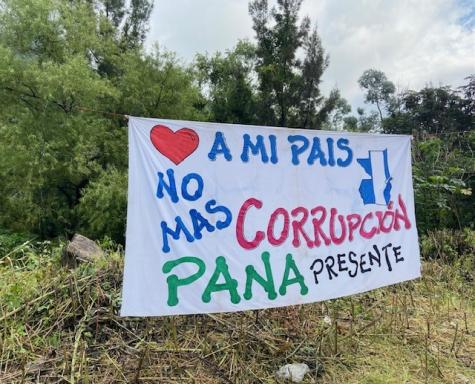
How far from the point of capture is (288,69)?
14.2 meters

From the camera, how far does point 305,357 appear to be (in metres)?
2.39

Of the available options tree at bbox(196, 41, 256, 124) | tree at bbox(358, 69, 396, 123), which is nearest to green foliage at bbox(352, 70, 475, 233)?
tree at bbox(358, 69, 396, 123)

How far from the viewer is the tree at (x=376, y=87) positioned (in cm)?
2288

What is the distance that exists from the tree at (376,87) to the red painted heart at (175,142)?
74.1 ft

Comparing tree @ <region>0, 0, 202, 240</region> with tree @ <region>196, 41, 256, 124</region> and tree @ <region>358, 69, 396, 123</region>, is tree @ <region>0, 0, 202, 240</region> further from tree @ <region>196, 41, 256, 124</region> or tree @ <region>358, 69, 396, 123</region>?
tree @ <region>358, 69, 396, 123</region>

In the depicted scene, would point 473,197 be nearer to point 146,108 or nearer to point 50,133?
point 146,108

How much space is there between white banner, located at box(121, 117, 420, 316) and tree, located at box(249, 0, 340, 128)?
11.6 meters

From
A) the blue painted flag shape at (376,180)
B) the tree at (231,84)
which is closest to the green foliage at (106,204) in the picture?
the tree at (231,84)

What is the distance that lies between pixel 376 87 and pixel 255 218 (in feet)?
78.1

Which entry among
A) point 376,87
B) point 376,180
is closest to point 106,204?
point 376,180

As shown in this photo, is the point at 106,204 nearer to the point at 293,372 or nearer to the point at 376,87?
the point at 293,372

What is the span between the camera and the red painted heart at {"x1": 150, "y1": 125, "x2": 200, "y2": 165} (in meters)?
1.88

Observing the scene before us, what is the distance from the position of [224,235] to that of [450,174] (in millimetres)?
5314

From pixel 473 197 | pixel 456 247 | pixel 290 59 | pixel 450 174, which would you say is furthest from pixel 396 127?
pixel 456 247
